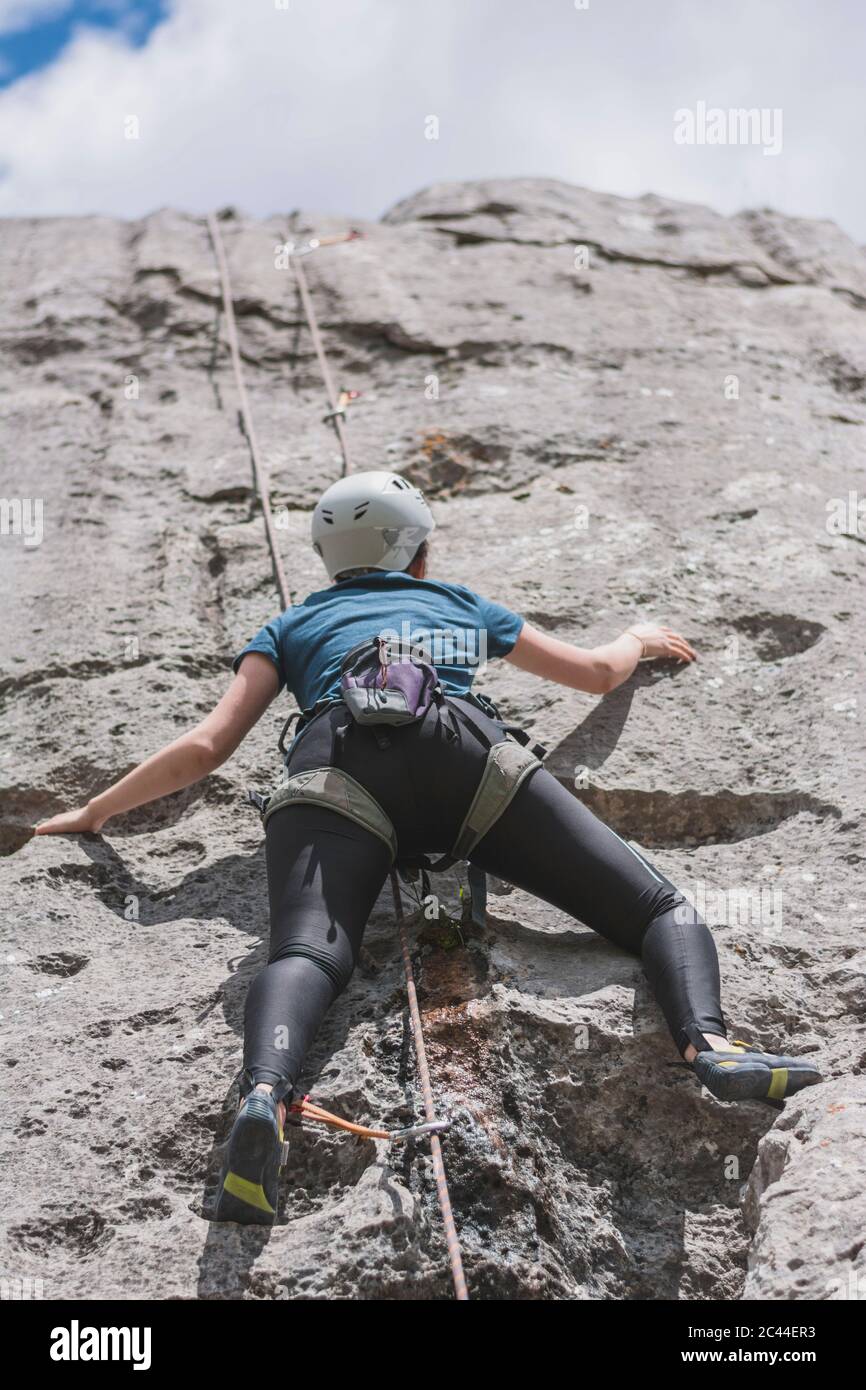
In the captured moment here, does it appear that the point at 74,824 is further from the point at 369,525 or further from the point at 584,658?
the point at 584,658

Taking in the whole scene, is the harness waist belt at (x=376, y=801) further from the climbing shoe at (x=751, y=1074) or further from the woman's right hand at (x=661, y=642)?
the woman's right hand at (x=661, y=642)

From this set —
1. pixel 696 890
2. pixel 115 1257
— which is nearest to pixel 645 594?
pixel 696 890

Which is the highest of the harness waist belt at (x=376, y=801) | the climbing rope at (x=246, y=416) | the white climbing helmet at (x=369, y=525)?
the climbing rope at (x=246, y=416)

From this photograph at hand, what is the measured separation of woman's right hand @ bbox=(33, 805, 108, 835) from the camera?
4.65 m

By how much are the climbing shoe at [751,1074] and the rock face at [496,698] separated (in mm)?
89

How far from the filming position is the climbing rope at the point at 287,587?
316 cm

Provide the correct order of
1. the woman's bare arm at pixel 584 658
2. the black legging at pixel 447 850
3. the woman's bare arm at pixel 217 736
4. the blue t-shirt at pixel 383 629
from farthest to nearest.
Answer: the woman's bare arm at pixel 584 658 → the woman's bare arm at pixel 217 736 → the blue t-shirt at pixel 383 629 → the black legging at pixel 447 850

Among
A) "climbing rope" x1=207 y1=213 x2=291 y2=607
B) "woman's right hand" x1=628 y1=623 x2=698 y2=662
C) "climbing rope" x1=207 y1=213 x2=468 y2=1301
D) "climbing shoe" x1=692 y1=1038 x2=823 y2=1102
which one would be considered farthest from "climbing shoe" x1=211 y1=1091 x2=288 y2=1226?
"climbing rope" x1=207 y1=213 x2=291 y2=607

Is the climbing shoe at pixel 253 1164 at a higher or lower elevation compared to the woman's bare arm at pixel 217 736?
lower

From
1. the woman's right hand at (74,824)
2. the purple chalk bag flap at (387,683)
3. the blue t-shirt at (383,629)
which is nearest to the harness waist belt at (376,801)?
the purple chalk bag flap at (387,683)

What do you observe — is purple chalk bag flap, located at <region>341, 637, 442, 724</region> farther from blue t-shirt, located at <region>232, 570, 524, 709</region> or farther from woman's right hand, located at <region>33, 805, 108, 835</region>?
woman's right hand, located at <region>33, 805, 108, 835</region>

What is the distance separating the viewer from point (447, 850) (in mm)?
3910

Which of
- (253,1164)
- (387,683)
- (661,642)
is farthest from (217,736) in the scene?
(661,642)

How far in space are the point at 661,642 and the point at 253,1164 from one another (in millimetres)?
2781
